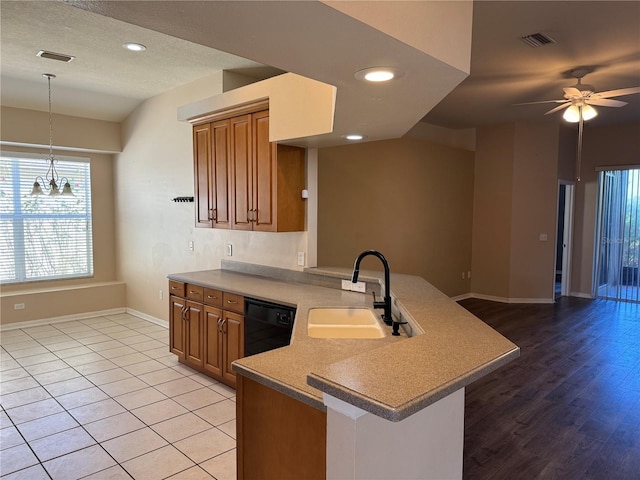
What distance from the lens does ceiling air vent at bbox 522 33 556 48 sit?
3423 millimetres

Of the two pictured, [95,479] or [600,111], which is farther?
[600,111]

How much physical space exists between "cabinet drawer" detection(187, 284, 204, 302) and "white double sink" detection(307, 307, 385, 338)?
1.45m

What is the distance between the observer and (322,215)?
542cm

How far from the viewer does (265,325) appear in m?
3.17

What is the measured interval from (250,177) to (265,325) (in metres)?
1.32

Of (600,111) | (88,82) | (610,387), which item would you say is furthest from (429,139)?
(88,82)

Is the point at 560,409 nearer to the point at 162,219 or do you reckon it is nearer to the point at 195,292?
the point at 195,292

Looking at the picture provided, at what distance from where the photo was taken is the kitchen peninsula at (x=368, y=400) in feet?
4.15

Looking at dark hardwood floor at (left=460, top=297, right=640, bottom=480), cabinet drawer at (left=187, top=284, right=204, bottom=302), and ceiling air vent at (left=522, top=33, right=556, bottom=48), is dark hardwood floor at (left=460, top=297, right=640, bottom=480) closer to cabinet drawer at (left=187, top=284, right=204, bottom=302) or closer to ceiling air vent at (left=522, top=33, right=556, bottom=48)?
cabinet drawer at (left=187, top=284, right=204, bottom=302)

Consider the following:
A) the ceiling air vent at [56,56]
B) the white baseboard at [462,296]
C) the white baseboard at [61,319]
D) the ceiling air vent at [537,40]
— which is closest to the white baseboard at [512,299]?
the white baseboard at [462,296]

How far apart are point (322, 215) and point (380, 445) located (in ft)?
13.7

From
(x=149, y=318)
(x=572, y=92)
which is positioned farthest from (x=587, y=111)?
(x=149, y=318)

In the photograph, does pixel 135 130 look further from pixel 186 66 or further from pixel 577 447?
pixel 577 447

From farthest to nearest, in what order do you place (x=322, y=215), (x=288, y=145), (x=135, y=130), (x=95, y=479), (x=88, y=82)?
(x=135, y=130)
(x=322, y=215)
(x=88, y=82)
(x=288, y=145)
(x=95, y=479)
